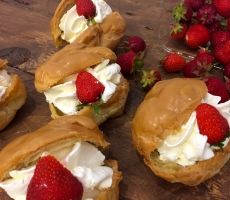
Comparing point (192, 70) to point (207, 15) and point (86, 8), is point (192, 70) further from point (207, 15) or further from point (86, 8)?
point (86, 8)

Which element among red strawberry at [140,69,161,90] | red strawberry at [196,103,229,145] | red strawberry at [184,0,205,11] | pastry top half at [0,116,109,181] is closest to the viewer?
pastry top half at [0,116,109,181]

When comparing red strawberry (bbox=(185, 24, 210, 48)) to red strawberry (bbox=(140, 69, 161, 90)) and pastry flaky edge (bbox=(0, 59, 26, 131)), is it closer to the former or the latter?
red strawberry (bbox=(140, 69, 161, 90))

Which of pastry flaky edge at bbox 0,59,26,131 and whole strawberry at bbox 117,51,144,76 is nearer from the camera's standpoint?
pastry flaky edge at bbox 0,59,26,131

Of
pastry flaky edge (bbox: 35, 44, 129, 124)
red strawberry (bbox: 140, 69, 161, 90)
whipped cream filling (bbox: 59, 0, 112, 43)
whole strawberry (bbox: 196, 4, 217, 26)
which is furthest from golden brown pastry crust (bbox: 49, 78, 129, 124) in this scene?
whole strawberry (bbox: 196, 4, 217, 26)

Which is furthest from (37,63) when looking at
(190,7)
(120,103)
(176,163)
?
(176,163)

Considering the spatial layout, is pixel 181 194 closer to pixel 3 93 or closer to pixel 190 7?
pixel 3 93

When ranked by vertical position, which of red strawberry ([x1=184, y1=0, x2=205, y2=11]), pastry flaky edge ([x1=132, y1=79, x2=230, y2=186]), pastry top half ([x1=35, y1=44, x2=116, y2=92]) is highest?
red strawberry ([x1=184, y1=0, x2=205, y2=11])

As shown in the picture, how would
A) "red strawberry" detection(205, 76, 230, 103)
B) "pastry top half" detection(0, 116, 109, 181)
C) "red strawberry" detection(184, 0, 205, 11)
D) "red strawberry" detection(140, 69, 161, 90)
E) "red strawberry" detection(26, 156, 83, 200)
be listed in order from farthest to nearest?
1. "red strawberry" detection(184, 0, 205, 11)
2. "red strawberry" detection(140, 69, 161, 90)
3. "red strawberry" detection(205, 76, 230, 103)
4. "pastry top half" detection(0, 116, 109, 181)
5. "red strawberry" detection(26, 156, 83, 200)

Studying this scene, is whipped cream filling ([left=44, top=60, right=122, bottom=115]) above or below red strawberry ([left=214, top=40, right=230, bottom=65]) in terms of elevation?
below
